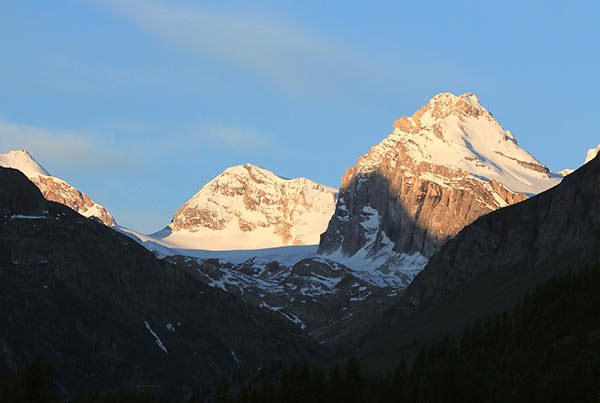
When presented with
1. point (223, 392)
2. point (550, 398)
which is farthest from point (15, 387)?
point (550, 398)

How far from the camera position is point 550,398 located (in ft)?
654

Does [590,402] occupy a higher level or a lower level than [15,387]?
higher

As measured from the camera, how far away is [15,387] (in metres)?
196

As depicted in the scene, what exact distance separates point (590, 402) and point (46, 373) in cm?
9589

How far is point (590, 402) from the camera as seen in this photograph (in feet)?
634

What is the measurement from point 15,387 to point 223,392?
35.7 metres

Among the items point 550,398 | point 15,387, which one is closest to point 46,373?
point 15,387

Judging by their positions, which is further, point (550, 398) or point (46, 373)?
point (550, 398)

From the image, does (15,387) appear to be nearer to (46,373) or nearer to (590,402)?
(46,373)

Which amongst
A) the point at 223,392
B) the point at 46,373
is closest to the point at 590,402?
the point at 223,392

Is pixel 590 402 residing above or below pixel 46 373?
above

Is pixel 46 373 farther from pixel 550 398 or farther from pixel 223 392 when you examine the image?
pixel 550 398

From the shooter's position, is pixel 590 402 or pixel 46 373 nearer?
pixel 46 373

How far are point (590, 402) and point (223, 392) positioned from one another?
6272 cm
